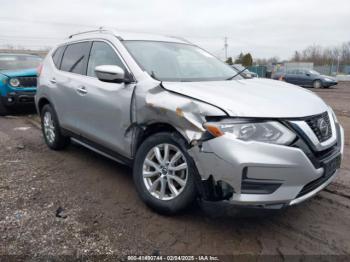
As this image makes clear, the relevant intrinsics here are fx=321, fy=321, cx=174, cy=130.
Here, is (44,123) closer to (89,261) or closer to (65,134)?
(65,134)

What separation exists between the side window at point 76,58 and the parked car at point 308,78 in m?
19.6

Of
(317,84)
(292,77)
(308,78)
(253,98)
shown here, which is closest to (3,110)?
(253,98)

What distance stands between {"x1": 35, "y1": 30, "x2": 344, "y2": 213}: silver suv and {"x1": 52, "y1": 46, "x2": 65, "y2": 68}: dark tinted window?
712 mm

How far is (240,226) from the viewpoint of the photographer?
2920mm

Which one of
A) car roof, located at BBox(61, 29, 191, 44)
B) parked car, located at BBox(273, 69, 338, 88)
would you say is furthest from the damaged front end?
parked car, located at BBox(273, 69, 338, 88)

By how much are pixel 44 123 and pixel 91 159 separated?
3.69 ft

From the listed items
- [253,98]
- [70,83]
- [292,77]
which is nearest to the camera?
[253,98]

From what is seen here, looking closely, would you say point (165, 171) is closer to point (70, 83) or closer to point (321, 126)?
point (321, 126)

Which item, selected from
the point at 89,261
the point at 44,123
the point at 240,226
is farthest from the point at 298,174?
the point at 44,123

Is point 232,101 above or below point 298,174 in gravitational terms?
above

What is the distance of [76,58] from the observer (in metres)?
4.40

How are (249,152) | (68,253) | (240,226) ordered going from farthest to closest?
(240,226), (68,253), (249,152)

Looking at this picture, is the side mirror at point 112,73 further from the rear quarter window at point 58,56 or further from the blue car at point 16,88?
the blue car at point 16,88

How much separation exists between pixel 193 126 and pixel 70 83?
7.66ft
